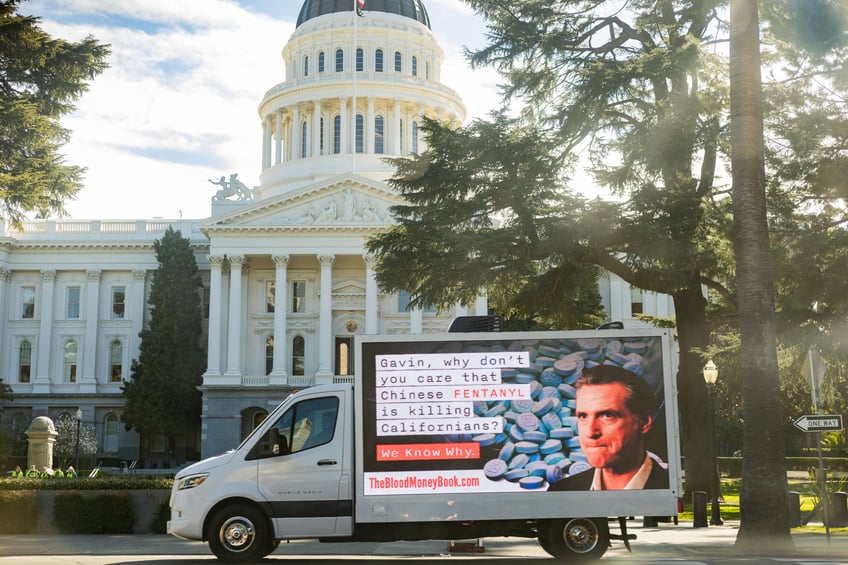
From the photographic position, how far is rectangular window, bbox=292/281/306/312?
2670 inches

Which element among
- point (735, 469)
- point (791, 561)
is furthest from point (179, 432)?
point (791, 561)

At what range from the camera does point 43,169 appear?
26.8 meters

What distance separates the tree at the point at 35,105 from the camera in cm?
2566

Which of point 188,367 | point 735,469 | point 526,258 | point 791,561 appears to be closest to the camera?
point 791,561

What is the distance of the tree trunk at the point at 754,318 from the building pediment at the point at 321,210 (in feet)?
156

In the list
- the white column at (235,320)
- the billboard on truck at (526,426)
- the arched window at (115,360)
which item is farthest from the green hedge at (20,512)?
the arched window at (115,360)

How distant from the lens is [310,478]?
14.3 m

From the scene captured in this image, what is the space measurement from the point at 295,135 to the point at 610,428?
2822 inches

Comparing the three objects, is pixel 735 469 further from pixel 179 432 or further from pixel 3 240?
pixel 3 240

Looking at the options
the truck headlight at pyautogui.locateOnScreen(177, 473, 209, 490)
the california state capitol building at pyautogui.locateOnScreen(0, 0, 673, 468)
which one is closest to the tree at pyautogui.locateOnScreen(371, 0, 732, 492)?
the truck headlight at pyautogui.locateOnScreen(177, 473, 209, 490)

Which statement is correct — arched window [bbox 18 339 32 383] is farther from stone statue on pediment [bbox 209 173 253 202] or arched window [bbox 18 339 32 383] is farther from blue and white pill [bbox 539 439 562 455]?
blue and white pill [bbox 539 439 562 455]

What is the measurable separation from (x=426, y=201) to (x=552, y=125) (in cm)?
387

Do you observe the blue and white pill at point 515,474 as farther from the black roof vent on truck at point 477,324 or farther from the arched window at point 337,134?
the arched window at point 337,134

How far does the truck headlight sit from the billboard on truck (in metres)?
2.25
